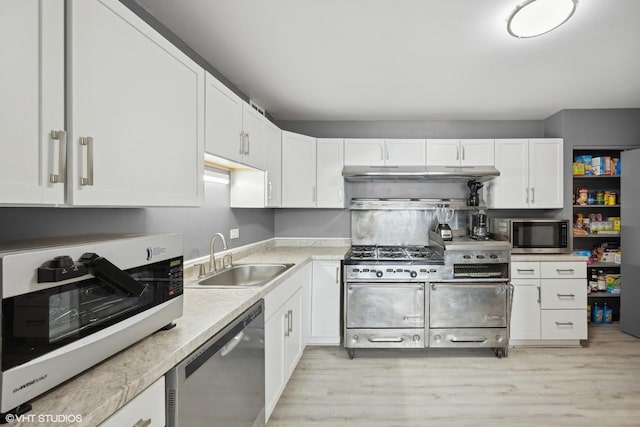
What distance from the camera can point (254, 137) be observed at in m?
2.50

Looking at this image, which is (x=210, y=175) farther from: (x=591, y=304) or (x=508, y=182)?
(x=591, y=304)

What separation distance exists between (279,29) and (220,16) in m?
0.35

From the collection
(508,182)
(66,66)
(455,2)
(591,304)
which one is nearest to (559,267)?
(508,182)

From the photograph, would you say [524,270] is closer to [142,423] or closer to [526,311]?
[526,311]

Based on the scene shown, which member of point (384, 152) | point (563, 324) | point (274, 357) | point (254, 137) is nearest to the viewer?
point (274, 357)

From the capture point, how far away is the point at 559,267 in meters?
3.22

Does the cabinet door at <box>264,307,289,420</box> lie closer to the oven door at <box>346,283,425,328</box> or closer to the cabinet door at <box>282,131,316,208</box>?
the oven door at <box>346,283,425,328</box>

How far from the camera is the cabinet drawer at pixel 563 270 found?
3.22 metres

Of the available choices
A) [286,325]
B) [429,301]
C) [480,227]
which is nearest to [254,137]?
[286,325]

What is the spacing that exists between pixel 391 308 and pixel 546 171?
7.47 ft

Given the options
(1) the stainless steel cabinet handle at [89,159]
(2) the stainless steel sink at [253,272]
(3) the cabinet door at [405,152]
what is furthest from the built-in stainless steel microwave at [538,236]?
(1) the stainless steel cabinet handle at [89,159]

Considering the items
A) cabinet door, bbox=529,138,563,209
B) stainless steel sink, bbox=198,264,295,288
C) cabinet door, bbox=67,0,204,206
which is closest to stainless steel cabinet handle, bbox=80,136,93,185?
cabinet door, bbox=67,0,204,206

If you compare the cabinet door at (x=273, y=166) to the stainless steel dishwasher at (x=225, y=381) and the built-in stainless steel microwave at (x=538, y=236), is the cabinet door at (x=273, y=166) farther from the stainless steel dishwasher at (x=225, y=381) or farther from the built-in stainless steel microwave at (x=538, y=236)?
the built-in stainless steel microwave at (x=538, y=236)

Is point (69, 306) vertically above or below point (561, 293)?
above
